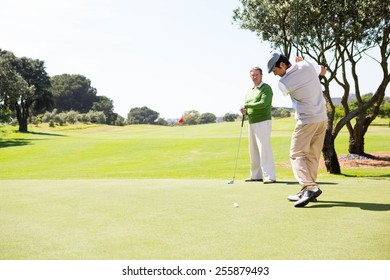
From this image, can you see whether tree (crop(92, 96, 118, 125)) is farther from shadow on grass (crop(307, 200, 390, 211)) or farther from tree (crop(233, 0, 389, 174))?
shadow on grass (crop(307, 200, 390, 211))

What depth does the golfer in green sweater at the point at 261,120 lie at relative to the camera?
9859 mm

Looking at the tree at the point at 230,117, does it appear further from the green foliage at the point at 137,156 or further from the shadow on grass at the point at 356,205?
the shadow on grass at the point at 356,205

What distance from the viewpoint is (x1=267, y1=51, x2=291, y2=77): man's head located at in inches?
266

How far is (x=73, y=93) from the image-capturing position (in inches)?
5561

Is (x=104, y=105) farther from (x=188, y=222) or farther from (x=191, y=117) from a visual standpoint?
(x=188, y=222)

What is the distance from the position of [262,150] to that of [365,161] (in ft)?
47.8

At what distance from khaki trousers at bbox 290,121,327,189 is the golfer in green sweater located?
2705 mm

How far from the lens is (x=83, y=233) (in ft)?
15.3

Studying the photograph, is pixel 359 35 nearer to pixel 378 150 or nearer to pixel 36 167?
pixel 378 150

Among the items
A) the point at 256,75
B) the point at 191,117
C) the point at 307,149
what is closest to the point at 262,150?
the point at 256,75

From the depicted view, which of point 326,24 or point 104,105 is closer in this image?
point 326,24

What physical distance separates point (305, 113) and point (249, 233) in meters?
2.88

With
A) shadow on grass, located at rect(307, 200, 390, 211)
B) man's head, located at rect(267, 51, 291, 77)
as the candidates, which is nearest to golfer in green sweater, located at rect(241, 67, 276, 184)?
man's head, located at rect(267, 51, 291, 77)

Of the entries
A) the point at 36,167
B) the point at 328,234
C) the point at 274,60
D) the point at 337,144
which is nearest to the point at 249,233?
the point at 328,234
